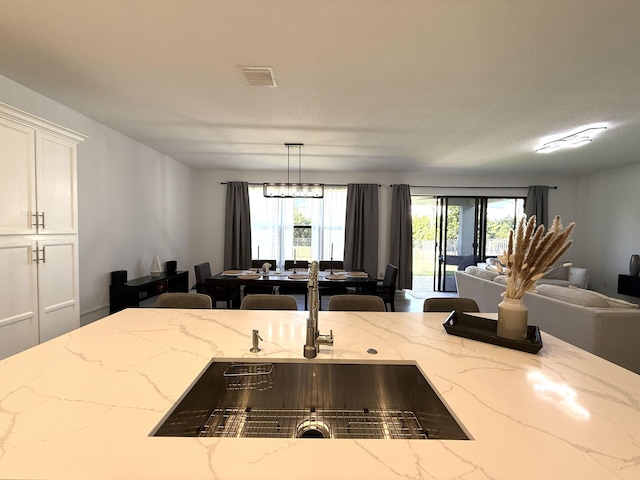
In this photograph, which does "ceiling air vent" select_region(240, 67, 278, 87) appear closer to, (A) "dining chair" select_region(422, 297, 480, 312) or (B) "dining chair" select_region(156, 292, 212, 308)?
(B) "dining chair" select_region(156, 292, 212, 308)

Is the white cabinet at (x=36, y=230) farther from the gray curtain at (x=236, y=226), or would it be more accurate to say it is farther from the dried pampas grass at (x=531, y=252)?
the gray curtain at (x=236, y=226)

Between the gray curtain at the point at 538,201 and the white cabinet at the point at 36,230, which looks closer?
the white cabinet at the point at 36,230

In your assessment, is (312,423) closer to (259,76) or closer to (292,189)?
(259,76)

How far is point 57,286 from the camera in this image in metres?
2.39

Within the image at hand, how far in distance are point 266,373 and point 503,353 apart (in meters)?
0.96

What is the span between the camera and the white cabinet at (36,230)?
79.5 inches

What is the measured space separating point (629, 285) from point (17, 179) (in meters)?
7.96

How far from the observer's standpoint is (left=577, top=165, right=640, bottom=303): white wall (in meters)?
5.24

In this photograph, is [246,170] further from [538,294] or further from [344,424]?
[344,424]

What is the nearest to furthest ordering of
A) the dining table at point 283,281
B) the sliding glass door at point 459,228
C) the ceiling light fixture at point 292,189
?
the dining table at point 283,281 < the ceiling light fixture at point 292,189 < the sliding glass door at point 459,228

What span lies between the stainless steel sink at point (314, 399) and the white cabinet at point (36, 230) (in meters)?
2.00

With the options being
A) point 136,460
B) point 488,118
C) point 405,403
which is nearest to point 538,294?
point 488,118

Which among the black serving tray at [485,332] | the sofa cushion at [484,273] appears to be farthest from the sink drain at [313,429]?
the sofa cushion at [484,273]

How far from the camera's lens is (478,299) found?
13.4ft
